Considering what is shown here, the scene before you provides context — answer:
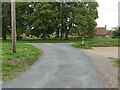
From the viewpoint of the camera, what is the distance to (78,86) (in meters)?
3.90

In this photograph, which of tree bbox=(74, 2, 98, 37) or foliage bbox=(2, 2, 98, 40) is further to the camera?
tree bbox=(74, 2, 98, 37)

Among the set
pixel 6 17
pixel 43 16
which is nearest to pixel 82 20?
pixel 43 16

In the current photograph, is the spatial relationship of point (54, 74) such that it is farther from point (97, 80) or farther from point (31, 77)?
point (97, 80)

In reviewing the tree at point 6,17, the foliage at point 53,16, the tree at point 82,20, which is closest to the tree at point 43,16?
the foliage at point 53,16

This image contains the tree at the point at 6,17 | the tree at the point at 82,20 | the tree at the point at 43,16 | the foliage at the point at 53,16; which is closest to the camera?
the tree at the point at 43,16

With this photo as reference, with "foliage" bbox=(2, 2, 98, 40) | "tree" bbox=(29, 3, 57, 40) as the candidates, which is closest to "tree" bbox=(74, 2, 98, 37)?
"foliage" bbox=(2, 2, 98, 40)

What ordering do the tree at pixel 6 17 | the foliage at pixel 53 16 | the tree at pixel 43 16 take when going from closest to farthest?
the tree at pixel 43 16, the foliage at pixel 53 16, the tree at pixel 6 17

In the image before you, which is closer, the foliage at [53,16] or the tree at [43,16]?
the tree at [43,16]

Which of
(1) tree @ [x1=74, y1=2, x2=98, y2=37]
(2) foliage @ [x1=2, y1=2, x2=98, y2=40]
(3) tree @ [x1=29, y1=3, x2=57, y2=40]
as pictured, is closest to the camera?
(3) tree @ [x1=29, y1=3, x2=57, y2=40]

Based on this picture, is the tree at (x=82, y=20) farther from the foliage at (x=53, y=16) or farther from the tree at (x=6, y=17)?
the tree at (x=6, y=17)

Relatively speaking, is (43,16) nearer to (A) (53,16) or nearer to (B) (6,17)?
(A) (53,16)

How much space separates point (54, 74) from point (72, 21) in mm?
21336

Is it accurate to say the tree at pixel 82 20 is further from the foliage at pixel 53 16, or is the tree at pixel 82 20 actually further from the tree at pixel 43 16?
Result: the tree at pixel 43 16

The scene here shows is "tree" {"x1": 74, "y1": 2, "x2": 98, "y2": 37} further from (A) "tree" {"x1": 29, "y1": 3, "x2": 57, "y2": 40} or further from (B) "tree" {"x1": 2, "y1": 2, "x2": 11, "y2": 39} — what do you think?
(B) "tree" {"x1": 2, "y1": 2, "x2": 11, "y2": 39}
